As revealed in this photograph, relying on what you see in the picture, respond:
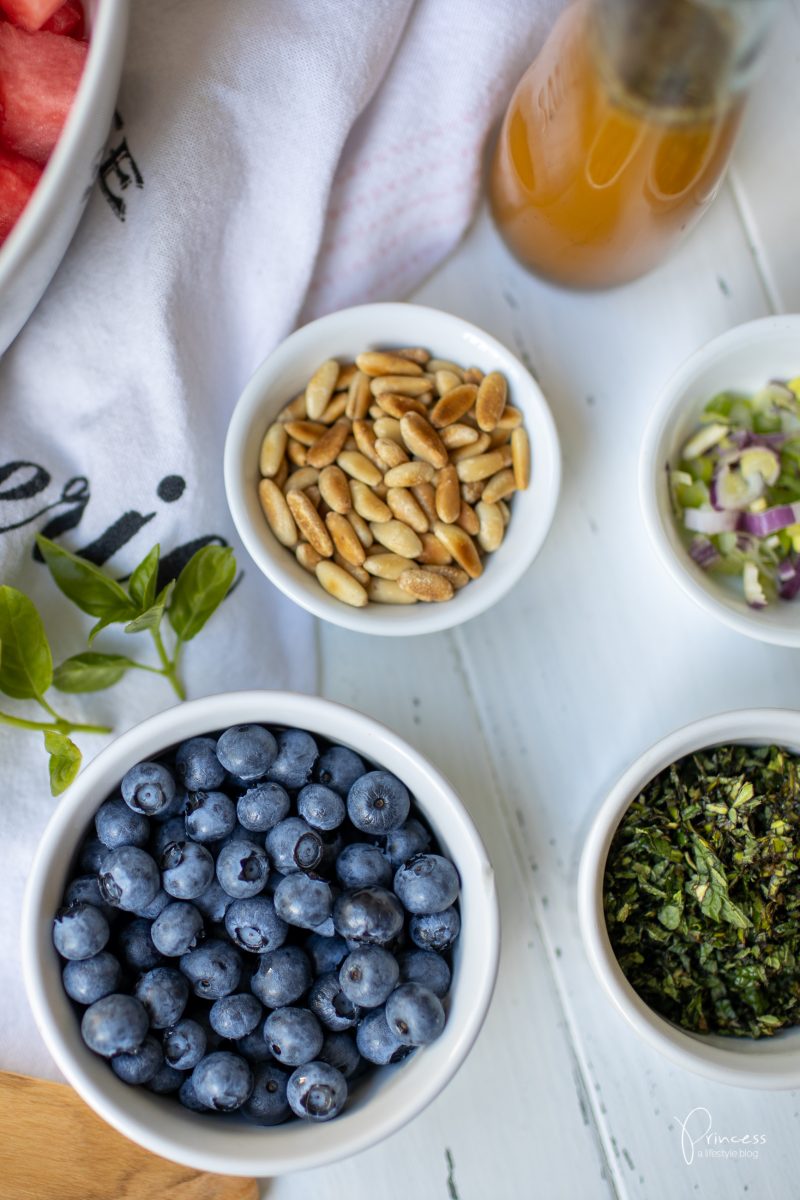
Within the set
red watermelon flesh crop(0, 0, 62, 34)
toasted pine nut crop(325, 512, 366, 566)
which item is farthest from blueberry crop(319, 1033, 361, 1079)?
red watermelon flesh crop(0, 0, 62, 34)

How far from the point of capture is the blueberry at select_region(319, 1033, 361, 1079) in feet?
2.39

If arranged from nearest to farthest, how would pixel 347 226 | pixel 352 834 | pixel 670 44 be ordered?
pixel 670 44 < pixel 352 834 < pixel 347 226

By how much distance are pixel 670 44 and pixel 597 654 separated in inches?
18.6

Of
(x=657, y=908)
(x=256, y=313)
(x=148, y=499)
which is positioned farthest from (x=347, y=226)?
(x=657, y=908)

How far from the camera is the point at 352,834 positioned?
0.78 metres

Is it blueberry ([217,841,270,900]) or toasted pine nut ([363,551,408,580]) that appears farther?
toasted pine nut ([363,551,408,580])

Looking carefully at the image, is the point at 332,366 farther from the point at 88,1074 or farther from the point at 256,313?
the point at 88,1074

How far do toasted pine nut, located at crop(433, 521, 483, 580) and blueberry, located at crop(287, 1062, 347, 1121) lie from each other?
37cm

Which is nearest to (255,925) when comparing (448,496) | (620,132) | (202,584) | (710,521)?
(202,584)

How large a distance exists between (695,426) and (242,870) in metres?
0.53

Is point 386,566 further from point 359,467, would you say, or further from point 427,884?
point 427,884

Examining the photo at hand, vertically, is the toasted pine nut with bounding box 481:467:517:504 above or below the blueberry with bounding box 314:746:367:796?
above

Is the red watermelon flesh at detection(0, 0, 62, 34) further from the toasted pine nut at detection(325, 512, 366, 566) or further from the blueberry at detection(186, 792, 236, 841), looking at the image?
the blueberry at detection(186, 792, 236, 841)

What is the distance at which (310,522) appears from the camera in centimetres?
83
